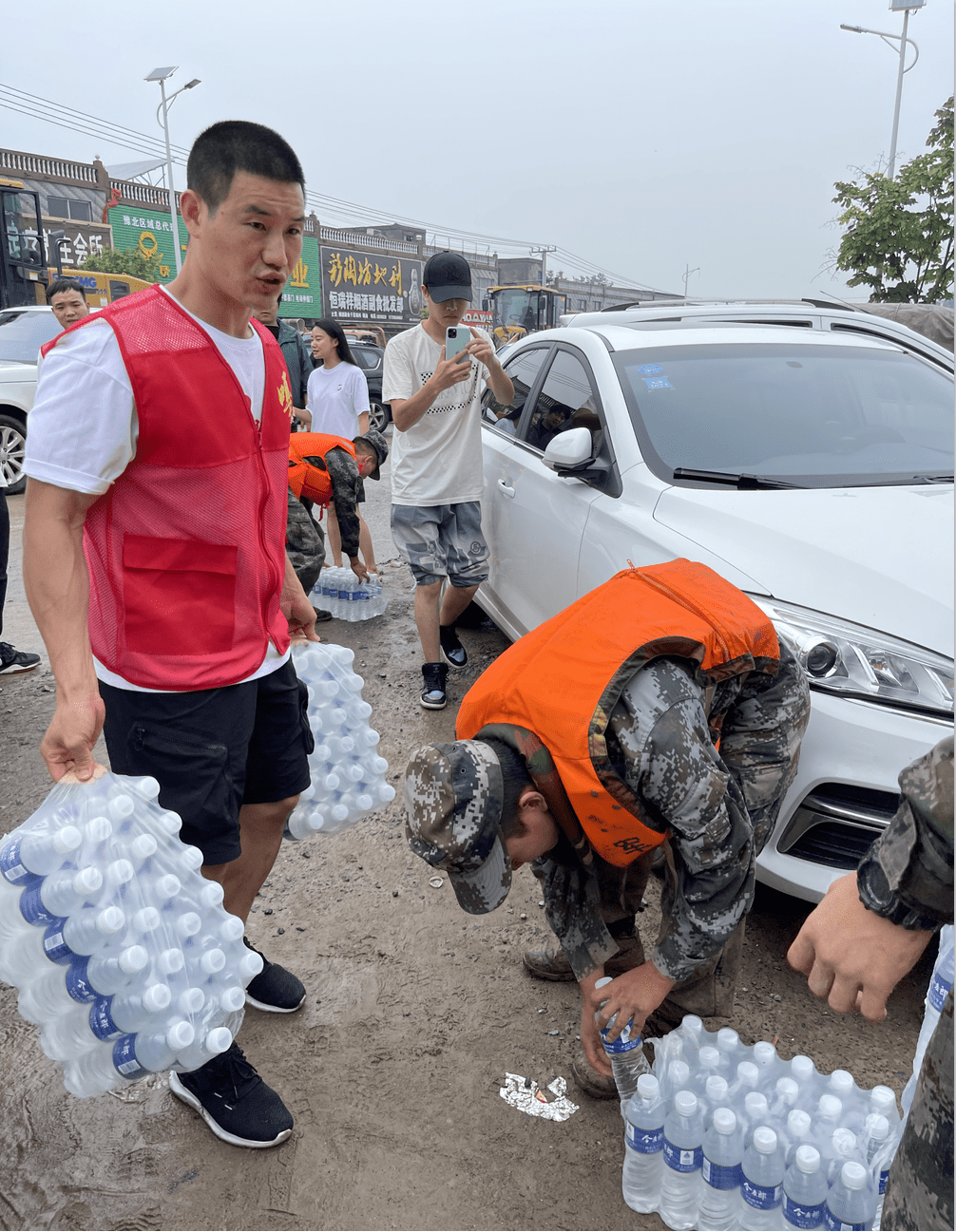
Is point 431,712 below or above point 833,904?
below

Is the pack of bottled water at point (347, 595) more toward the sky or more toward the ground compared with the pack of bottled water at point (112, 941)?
more toward the ground

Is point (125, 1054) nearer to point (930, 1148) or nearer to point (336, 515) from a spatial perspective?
point (930, 1148)

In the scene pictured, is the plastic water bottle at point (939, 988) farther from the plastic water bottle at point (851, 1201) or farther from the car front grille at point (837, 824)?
the car front grille at point (837, 824)

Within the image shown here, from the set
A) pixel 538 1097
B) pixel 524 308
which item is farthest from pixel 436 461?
pixel 524 308

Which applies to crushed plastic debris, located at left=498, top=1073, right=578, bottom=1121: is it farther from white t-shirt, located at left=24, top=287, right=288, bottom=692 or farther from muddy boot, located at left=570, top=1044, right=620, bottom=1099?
white t-shirt, located at left=24, top=287, right=288, bottom=692

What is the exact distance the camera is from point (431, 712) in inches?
164

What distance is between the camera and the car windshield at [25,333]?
9.49m

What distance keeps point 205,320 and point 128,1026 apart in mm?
1268

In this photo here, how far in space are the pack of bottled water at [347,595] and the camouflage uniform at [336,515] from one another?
0.36 meters

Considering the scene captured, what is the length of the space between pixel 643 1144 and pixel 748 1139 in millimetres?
202

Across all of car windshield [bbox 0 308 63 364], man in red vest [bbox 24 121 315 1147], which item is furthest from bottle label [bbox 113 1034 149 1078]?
car windshield [bbox 0 308 63 364]

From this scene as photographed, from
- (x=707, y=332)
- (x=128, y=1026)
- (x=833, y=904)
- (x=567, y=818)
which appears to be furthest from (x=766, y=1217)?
(x=707, y=332)

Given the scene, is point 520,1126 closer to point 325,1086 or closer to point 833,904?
point 325,1086

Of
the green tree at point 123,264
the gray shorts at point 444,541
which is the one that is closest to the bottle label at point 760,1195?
the gray shorts at point 444,541
